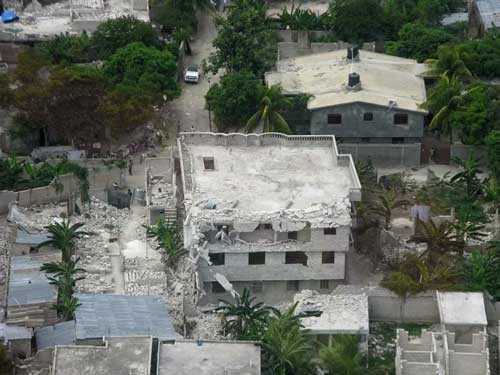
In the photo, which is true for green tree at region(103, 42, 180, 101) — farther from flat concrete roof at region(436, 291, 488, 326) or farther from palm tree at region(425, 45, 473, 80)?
flat concrete roof at region(436, 291, 488, 326)

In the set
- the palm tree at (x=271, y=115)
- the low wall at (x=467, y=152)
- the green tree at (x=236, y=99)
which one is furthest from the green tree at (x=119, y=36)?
the low wall at (x=467, y=152)

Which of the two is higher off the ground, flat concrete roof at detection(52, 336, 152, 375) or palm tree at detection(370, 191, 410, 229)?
palm tree at detection(370, 191, 410, 229)

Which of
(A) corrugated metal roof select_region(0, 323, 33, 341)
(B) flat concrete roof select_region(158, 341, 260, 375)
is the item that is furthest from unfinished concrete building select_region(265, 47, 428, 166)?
(A) corrugated metal roof select_region(0, 323, 33, 341)

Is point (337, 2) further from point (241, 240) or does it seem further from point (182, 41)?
point (241, 240)

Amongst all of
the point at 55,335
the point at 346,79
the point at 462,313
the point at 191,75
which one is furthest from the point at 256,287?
the point at 191,75

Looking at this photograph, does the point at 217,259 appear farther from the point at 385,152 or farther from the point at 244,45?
the point at 244,45

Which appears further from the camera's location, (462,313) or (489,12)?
(489,12)
